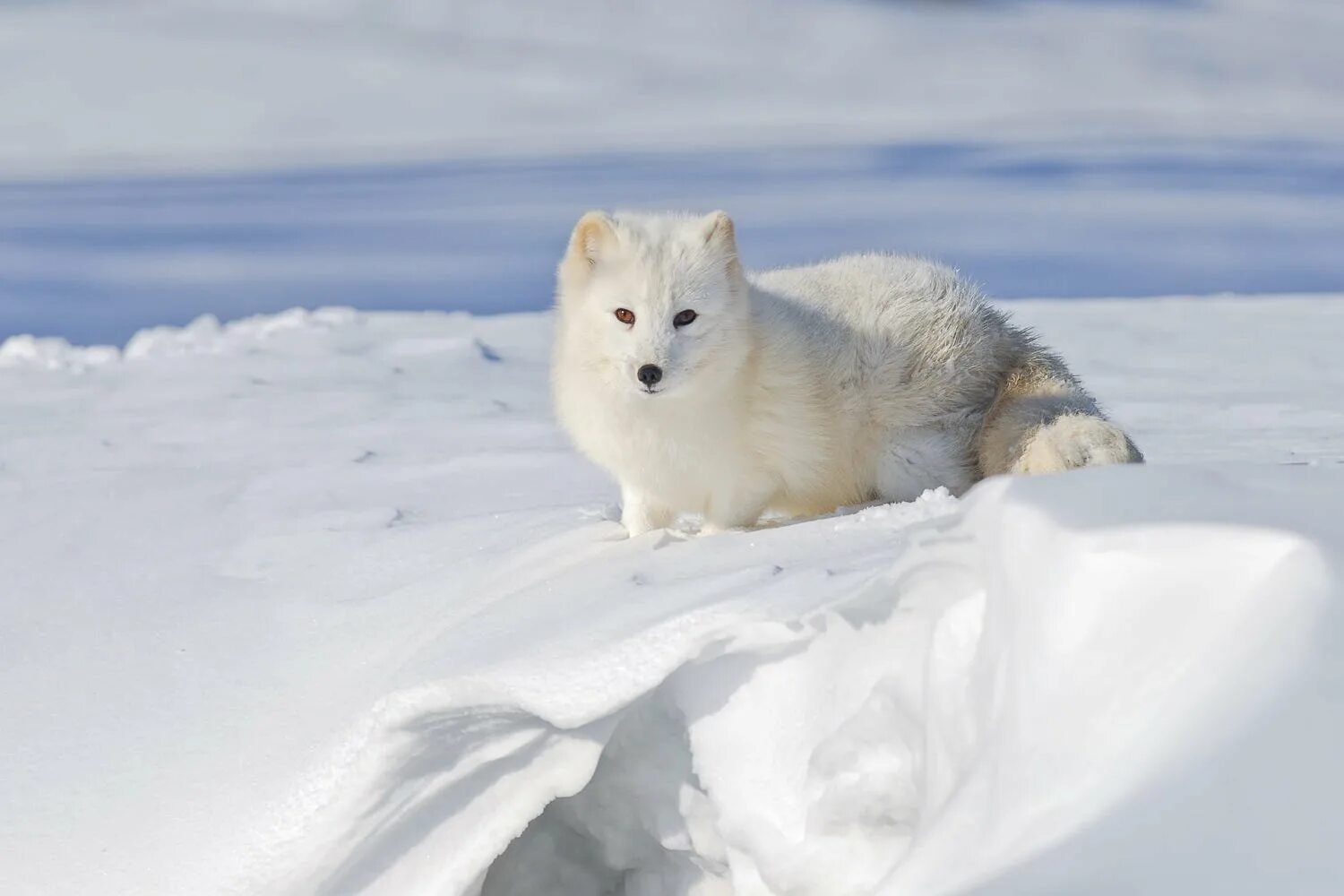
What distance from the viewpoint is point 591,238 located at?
383cm

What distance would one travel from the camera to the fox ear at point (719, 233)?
12.4 feet

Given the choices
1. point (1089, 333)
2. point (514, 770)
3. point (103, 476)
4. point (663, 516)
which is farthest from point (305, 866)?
point (1089, 333)

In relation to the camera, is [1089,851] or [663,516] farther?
[663,516]

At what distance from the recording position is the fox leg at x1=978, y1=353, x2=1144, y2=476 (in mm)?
3447

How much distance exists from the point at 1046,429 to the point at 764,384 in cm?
76

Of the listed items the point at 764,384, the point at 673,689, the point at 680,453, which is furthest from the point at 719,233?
the point at 673,689

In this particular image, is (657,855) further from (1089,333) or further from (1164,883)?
(1089,333)

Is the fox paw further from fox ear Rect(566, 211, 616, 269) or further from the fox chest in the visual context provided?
fox ear Rect(566, 211, 616, 269)

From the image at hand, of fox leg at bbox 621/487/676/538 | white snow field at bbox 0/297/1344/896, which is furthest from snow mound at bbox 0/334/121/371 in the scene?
fox leg at bbox 621/487/676/538

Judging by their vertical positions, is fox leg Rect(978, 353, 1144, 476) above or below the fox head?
below

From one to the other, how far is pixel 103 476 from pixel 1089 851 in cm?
626

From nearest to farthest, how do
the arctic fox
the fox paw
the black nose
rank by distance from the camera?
the fox paw < the black nose < the arctic fox

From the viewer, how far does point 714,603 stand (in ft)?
9.65

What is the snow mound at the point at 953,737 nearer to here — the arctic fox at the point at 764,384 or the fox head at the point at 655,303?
the arctic fox at the point at 764,384
